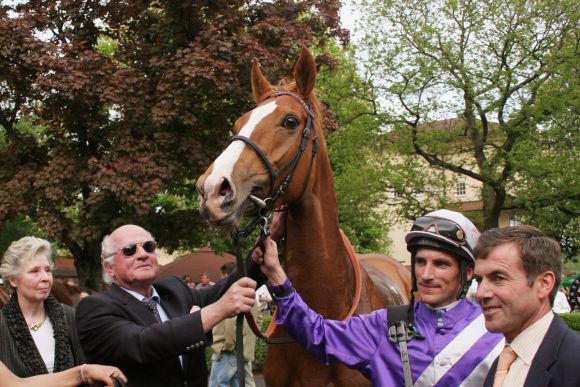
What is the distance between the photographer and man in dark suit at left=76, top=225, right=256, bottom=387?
3168 mm

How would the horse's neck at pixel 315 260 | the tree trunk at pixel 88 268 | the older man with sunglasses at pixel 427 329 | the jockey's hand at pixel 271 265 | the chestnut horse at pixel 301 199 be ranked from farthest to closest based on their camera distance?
1. the tree trunk at pixel 88 268
2. the horse's neck at pixel 315 260
3. the chestnut horse at pixel 301 199
4. the jockey's hand at pixel 271 265
5. the older man with sunglasses at pixel 427 329

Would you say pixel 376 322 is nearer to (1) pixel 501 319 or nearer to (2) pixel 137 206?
(1) pixel 501 319

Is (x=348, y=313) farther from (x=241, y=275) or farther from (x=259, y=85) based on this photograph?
(x=259, y=85)

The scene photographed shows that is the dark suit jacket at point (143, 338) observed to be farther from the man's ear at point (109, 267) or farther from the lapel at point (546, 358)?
the lapel at point (546, 358)

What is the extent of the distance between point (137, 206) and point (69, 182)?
1.48 meters

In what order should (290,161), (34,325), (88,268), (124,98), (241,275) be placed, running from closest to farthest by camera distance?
1. (241,275)
2. (290,161)
3. (34,325)
4. (124,98)
5. (88,268)

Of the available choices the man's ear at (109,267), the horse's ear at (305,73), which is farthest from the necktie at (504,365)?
the man's ear at (109,267)

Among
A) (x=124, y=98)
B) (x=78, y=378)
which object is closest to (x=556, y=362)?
(x=78, y=378)

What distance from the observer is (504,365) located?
87.9 inches

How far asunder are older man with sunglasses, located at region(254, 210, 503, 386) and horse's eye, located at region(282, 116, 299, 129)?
3.13 feet

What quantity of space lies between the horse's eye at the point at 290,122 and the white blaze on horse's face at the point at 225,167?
0.34ft

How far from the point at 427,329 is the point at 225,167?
1.14 m

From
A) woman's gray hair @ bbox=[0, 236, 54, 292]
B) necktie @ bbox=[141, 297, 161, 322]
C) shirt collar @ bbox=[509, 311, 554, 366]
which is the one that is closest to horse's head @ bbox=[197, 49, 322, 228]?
necktie @ bbox=[141, 297, 161, 322]

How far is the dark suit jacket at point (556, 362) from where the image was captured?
202cm
